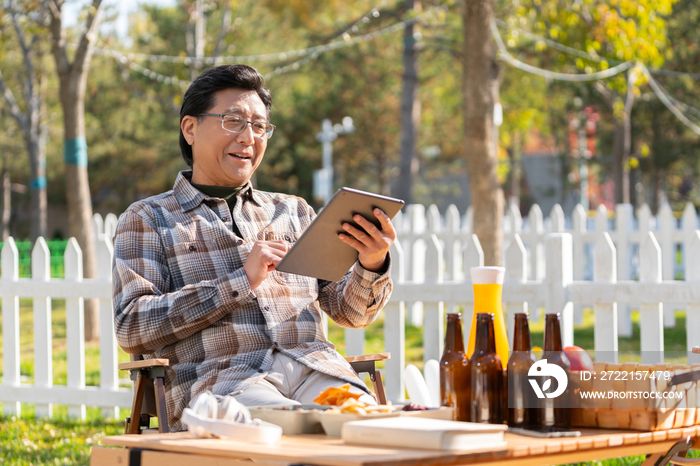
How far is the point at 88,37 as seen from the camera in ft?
23.8

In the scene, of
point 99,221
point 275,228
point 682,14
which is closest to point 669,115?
point 682,14

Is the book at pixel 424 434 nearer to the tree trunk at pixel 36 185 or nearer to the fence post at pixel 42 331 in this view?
the fence post at pixel 42 331

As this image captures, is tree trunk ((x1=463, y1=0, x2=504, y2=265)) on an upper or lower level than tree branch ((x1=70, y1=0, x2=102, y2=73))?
lower

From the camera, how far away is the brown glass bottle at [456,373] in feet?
6.30

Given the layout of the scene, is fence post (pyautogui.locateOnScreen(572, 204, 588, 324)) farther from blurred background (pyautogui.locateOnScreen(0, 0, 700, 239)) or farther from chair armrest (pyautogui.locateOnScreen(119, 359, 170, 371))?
chair armrest (pyautogui.locateOnScreen(119, 359, 170, 371))

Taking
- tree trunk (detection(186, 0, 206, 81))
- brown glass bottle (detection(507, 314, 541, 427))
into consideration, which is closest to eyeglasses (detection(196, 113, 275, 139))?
brown glass bottle (detection(507, 314, 541, 427))

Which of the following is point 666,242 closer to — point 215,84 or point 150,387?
point 215,84

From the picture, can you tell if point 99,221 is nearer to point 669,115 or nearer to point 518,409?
point 518,409

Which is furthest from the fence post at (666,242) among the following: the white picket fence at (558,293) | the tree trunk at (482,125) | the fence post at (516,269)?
the fence post at (516,269)

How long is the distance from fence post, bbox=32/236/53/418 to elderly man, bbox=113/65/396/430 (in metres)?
2.75

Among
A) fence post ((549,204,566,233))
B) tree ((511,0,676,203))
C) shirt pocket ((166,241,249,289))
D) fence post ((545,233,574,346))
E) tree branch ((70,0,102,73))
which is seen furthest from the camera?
fence post ((549,204,566,233))

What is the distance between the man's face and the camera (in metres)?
2.89

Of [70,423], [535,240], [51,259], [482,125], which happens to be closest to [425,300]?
[482,125]

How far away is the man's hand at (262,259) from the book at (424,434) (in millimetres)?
847
